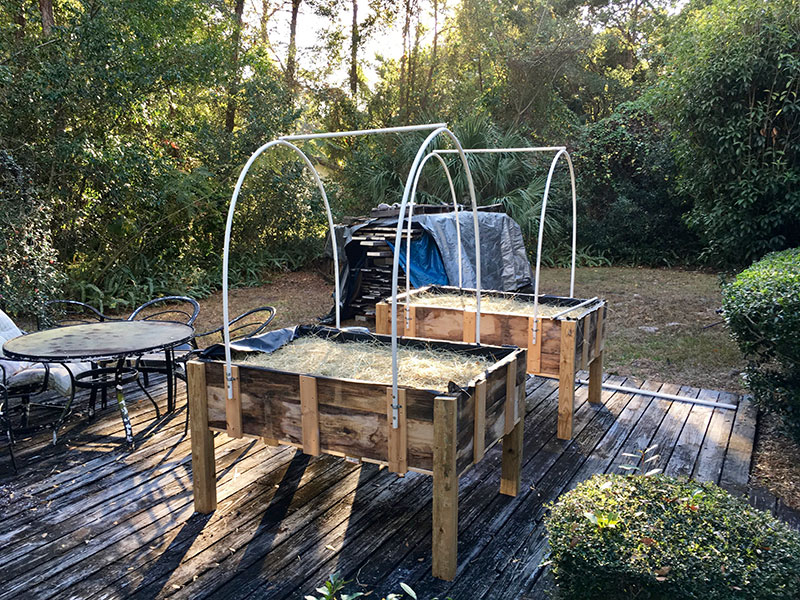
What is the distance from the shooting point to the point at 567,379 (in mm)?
4008

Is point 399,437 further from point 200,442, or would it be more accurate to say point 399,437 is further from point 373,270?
point 373,270

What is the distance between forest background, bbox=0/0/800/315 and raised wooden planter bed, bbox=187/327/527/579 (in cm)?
453

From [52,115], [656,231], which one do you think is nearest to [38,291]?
[52,115]

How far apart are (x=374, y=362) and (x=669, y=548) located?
1645 millimetres

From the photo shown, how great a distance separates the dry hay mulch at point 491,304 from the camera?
439 centimetres

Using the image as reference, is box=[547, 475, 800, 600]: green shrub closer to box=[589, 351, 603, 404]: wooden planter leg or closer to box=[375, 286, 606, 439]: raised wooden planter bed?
box=[375, 286, 606, 439]: raised wooden planter bed

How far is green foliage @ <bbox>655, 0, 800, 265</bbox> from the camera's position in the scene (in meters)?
5.62

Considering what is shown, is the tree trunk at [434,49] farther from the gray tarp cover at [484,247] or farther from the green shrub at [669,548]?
the green shrub at [669,548]

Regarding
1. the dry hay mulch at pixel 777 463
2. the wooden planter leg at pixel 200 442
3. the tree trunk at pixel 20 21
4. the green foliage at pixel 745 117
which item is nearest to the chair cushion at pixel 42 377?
the wooden planter leg at pixel 200 442

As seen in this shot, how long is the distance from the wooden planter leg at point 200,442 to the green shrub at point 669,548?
5.95ft

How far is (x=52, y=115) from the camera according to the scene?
25.5 ft

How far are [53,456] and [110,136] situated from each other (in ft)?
19.7

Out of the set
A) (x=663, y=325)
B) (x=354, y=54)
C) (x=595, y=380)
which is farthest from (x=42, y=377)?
(x=354, y=54)

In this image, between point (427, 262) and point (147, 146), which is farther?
point (147, 146)
